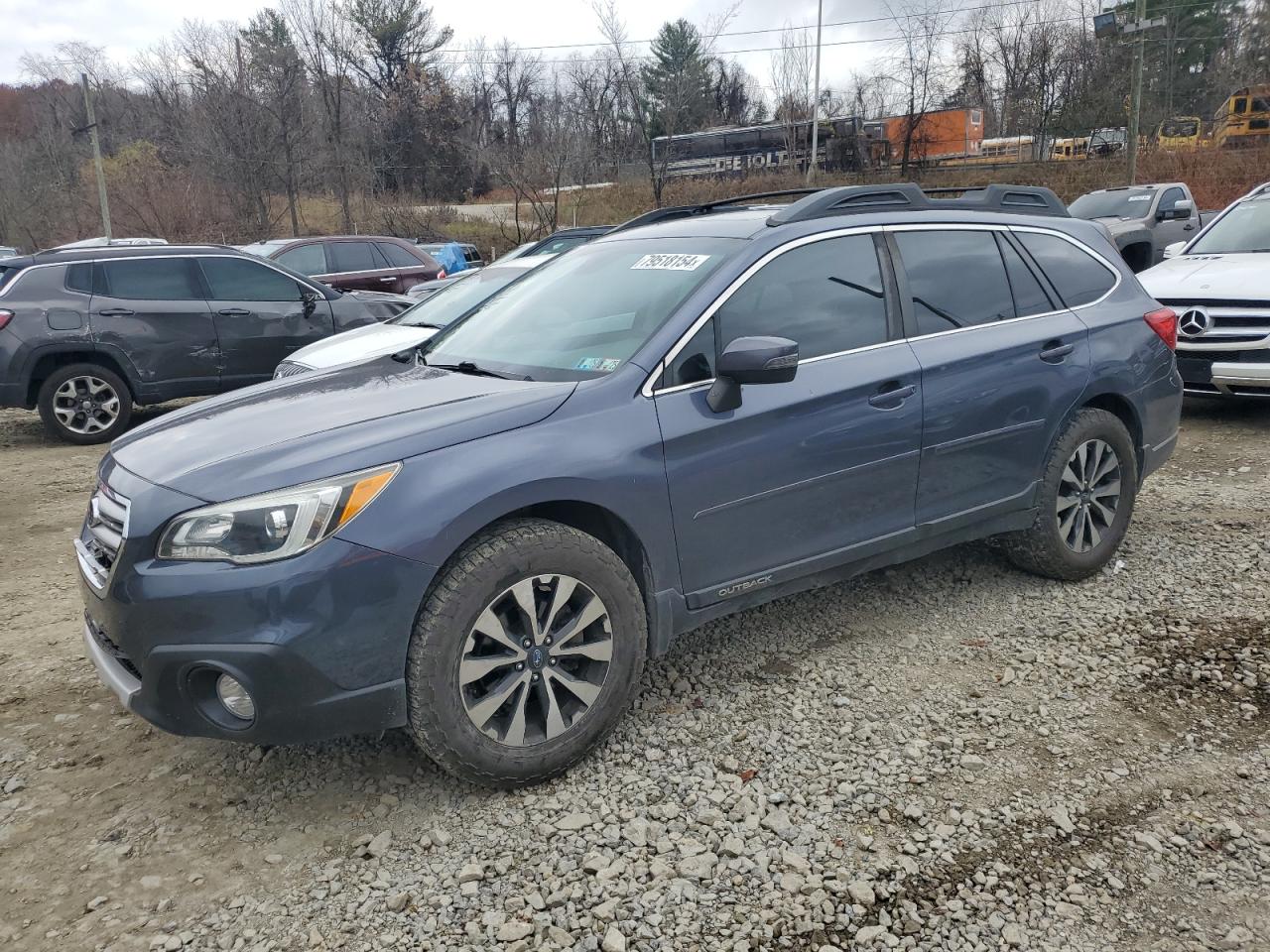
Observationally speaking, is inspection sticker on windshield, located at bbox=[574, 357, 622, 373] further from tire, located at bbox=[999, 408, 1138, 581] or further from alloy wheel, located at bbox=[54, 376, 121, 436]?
alloy wheel, located at bbox=[54, 376, 121, 436]

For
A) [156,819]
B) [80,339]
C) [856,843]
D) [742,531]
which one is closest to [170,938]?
[156,819]

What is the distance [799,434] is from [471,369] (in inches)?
48.9

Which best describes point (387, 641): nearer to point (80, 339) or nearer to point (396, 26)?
point (80, 339)

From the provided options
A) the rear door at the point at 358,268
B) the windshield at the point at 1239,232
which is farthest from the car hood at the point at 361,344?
the windshield at the point at 1239,232

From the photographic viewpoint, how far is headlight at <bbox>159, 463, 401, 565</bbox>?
99.7 inches

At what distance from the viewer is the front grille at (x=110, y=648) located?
2703mm

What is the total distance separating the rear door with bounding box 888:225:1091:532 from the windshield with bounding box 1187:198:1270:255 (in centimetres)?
533

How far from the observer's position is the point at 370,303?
10172mm

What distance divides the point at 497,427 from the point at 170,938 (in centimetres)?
158

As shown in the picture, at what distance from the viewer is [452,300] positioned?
25.6 ft

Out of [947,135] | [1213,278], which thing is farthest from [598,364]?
[947,135]

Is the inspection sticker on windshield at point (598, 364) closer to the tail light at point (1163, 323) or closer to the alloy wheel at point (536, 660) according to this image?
the alloy wheel at point (536, 660)

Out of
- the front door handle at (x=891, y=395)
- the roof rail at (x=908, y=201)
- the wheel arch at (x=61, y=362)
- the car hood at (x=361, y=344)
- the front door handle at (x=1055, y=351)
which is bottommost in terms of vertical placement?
the wheel arch at (x=61, y=362)

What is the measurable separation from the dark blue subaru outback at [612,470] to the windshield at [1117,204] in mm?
11506
